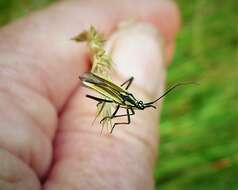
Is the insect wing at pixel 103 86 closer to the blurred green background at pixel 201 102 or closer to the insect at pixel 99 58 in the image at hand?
the insect at pixel 99 58

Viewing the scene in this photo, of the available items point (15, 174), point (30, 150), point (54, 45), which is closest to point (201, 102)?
point (54, 45)

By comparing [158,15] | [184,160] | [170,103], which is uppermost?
[158,15]

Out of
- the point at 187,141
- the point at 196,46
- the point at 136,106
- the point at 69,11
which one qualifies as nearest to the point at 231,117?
the point at 187,141

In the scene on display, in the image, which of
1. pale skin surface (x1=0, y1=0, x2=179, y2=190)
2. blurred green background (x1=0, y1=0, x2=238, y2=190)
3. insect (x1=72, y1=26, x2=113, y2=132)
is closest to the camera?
pale skin surface (x1=0, y1=0, x2=179, y2=190)

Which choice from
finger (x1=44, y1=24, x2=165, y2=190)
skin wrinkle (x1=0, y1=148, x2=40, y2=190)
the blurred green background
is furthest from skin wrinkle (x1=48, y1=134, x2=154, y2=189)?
the blurred green background

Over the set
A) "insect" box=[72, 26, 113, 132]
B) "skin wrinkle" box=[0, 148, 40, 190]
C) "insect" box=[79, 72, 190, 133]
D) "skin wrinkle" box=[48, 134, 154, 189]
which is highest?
"insect" box=[72, 26, 113, 132]

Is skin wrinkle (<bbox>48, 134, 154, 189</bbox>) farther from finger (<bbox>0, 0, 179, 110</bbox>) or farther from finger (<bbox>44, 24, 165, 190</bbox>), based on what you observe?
finger (<bbox>0, 0, 179, 110</bbox>)

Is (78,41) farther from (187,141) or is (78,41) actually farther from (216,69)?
(216,69)
